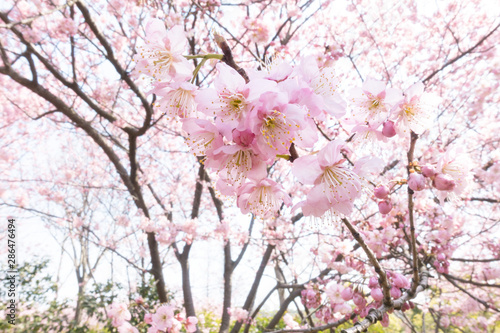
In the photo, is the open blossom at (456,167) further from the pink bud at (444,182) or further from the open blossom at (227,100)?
the open blossom at (227,100)

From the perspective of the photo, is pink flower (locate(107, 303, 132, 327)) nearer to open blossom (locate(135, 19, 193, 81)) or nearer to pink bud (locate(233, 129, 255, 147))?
open blossom (locate(135, 19, 193, 81))

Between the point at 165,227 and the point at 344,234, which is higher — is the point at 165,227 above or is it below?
above

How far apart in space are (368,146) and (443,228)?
1.87m

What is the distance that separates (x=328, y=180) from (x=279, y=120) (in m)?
0.23

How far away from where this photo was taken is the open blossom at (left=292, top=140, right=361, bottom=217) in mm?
773

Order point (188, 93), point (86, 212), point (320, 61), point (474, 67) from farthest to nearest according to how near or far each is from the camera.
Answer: point (86, 212)
point (474, 67)
point (320, 61)
point (188, 93)

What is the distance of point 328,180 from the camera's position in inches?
31.5

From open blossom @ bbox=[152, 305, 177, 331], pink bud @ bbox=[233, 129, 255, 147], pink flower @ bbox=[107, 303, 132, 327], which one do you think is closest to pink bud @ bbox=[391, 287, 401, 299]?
pink bud @ bbox=[233, 129, 255, 147]

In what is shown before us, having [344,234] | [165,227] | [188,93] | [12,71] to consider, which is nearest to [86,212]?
[165,227]

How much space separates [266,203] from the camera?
0.90 m

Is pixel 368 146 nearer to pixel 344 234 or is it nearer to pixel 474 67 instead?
pixel 344 234

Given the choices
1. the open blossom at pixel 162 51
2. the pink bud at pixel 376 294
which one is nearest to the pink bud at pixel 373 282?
the pink bud at pixel 376 294

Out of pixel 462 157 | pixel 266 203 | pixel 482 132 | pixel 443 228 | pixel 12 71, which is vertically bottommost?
pixel 266 203

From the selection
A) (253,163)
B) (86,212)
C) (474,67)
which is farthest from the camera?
(86,212)
